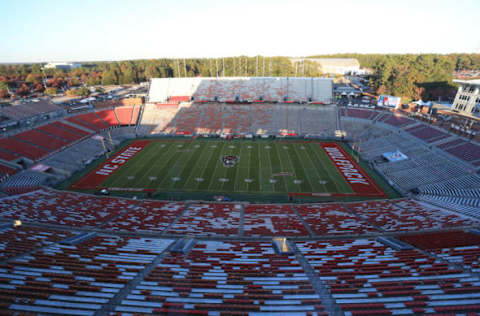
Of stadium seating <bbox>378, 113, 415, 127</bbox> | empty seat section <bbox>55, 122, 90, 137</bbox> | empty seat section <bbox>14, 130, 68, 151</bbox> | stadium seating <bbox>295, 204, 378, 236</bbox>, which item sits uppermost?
stadium seating <bbox>378, 113, 415, 127</bbox>

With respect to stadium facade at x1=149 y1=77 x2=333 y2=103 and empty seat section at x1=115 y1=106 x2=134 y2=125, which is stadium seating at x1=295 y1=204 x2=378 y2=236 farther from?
empty seat section at x1=115 y1=106 x2=134 y2=125

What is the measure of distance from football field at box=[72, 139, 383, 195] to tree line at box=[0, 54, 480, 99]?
36.3 m

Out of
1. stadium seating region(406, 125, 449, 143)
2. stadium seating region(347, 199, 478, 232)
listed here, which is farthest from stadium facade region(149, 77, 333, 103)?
stadium seating region(347, 199, 478, 232)

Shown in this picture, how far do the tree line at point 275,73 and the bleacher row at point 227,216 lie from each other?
53775 mm

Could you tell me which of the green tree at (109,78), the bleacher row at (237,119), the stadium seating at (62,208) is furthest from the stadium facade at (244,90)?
the green tree at (109,78)

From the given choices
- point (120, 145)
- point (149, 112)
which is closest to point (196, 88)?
point (149, 112)

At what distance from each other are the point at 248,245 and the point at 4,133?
47844mm

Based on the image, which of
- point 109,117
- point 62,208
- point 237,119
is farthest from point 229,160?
point 109,117

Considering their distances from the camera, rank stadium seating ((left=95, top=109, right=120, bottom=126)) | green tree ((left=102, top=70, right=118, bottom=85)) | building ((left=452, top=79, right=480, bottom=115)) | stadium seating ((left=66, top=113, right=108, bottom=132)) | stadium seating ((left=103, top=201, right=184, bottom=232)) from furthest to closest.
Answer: green tree ((left=102, top=70, right=118, bottom=85))
stadium seating ((left=95, top=109, right=120, bottom=126))
stadium seating ((left=66, top=113, right=108, bottom=132))
building ((left=452, top=79, right=480, bottom=115))
stadium seating ((left=103, top=201, right=184, bottom=232))

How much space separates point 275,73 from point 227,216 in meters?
95.9

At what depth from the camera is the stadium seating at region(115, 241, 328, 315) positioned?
27.9 ft

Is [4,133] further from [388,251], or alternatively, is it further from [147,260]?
[388,251]

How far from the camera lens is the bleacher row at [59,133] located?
3631cm

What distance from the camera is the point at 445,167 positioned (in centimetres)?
3084
